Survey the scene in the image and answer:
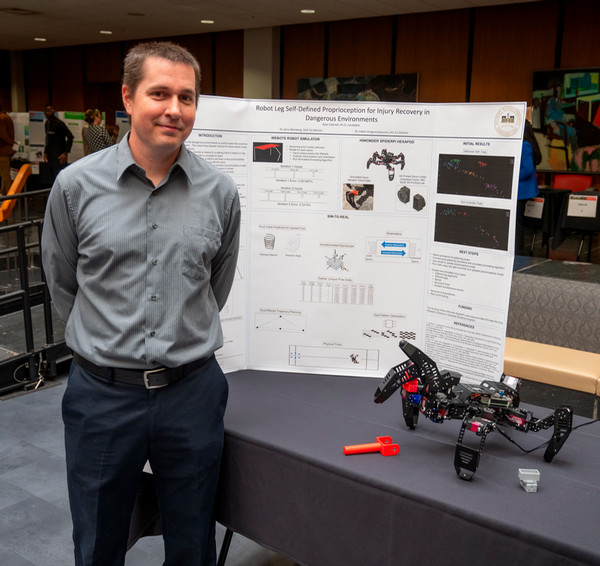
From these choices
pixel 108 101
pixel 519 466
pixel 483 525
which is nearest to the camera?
pixel 483 525

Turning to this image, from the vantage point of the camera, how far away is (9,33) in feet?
43.7

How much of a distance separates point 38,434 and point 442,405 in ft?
8.02

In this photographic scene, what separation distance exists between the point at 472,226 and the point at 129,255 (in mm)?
1013

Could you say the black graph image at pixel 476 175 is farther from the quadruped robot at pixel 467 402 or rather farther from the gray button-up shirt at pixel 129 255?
the gray button-up shirt at pixel 129 255

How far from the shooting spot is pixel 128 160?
1.51 m

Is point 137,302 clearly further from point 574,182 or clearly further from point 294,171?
point 574,182

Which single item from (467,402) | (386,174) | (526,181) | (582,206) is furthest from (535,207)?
(467,402)

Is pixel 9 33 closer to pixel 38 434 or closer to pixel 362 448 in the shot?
pixel 38 434

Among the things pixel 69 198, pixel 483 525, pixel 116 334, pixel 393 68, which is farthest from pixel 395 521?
pixel 393 68

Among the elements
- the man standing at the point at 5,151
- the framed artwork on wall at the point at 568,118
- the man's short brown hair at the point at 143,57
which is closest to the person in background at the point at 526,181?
the framed artwork on wall at the point at 568,118

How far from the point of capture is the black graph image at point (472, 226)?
1.86 meters

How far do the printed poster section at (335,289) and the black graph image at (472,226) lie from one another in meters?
0.08

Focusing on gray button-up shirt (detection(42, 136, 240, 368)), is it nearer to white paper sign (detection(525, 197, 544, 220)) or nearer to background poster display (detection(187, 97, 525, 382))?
background poster display (detection(187, 97, 525, 382))

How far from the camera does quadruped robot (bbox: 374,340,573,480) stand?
1585 millimetres
